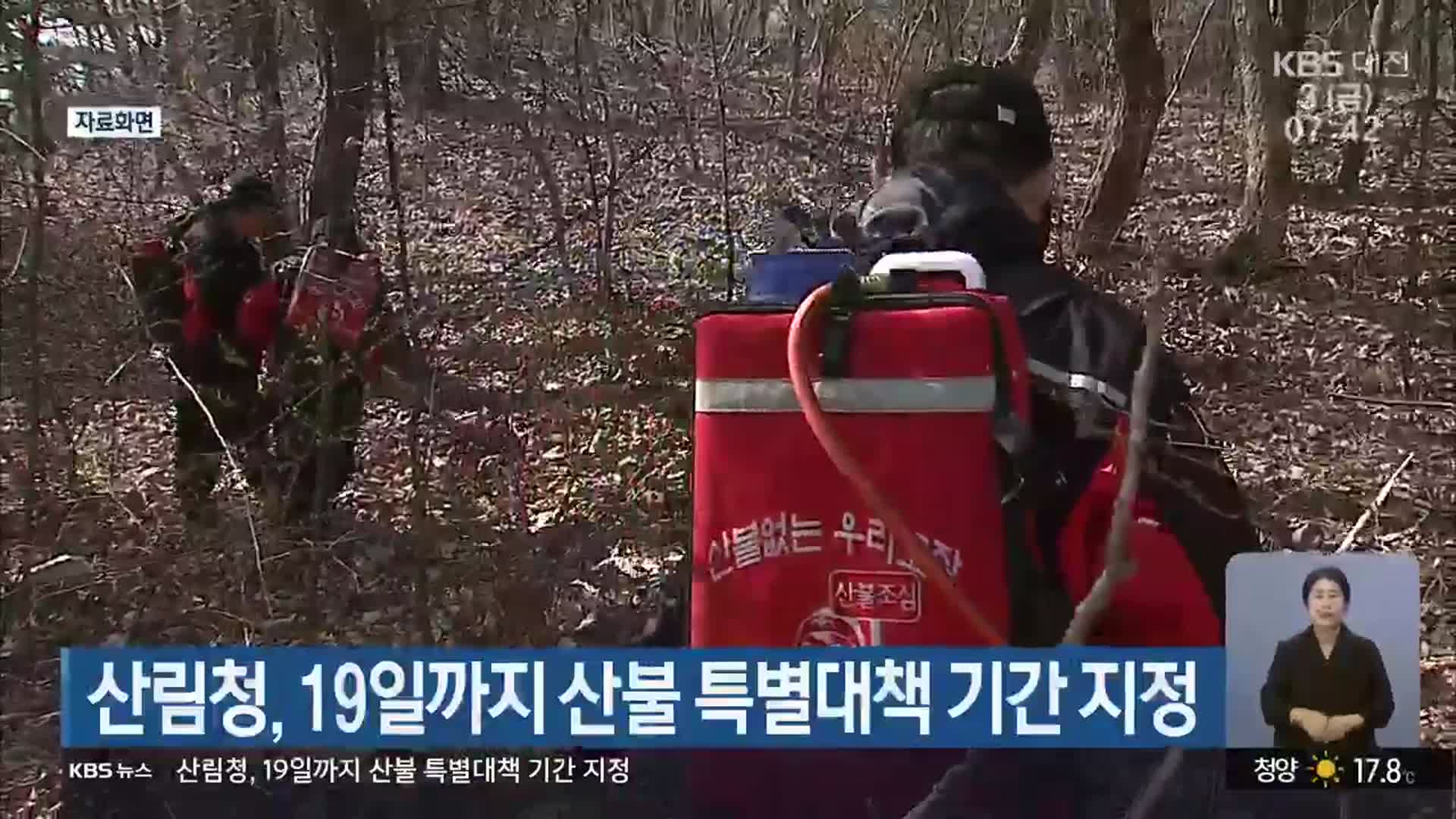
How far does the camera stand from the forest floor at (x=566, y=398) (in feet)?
9.25

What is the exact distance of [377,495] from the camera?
2.95 metres

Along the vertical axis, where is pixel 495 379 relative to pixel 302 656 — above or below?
above

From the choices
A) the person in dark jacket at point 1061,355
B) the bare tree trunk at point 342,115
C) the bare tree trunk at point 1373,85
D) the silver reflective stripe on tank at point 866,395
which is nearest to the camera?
the silver reflective stripe on tank at point 866,395

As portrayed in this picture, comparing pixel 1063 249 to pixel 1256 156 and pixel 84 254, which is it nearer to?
pixel 1256 156

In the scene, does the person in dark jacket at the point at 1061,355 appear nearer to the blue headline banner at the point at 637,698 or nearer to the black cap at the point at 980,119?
the black cap at the point at 980,119

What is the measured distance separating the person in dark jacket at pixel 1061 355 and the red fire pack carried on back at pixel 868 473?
79mm

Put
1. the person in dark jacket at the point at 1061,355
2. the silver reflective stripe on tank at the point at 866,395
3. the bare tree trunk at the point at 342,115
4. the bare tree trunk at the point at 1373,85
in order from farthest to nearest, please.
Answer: the bare tree trunk at the point at 342,115, the bare tree trunk at the point at 1373,85, the person in dark jacket at the point at 1061,355, the silver reflective stripe on tank at the point at 866,395

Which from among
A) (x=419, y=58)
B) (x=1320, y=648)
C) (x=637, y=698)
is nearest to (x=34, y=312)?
(x=419, y=58)

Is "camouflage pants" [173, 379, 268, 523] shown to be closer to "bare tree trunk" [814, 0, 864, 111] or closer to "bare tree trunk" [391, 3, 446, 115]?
"bare tree trunk" [391, 3, 446, 115]

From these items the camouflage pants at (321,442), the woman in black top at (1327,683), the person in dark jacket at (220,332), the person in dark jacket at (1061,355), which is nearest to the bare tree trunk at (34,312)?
the person in dark jacket at (220,332)

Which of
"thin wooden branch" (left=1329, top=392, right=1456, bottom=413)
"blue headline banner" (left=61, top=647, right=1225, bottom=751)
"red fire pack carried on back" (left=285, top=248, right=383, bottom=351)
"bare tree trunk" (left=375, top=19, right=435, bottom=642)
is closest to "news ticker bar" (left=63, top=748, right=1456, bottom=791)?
"blue headline banner" (left=61, top=647, right=1225, bottom=751)

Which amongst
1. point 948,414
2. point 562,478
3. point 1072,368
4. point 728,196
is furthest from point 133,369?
point 1072,368

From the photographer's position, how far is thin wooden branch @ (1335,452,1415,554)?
9.17 ft

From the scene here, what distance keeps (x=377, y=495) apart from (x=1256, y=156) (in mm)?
1820
